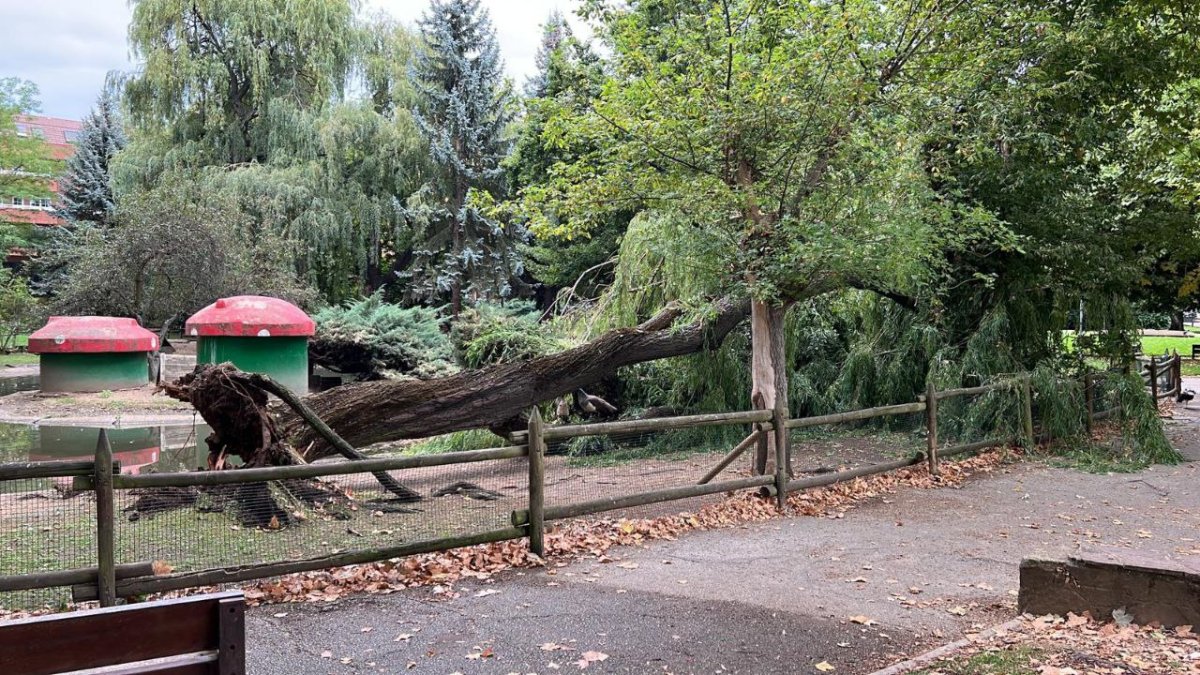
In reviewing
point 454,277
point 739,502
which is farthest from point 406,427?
point 454,277

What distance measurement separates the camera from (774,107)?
7.75 meters

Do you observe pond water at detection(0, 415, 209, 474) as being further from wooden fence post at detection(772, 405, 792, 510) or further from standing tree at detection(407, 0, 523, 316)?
standing tree at detection(407, 0, 523, 316)

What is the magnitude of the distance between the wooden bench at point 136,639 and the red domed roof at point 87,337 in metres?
21.7

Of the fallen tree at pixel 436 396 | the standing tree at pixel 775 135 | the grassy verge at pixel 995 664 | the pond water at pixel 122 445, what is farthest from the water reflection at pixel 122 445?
the grassy verge at pixel 995 664

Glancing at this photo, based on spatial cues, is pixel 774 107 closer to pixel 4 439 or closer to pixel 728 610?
pixel 728 610

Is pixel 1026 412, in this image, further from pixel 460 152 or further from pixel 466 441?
pixel 460 152

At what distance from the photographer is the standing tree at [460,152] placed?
30.1 m

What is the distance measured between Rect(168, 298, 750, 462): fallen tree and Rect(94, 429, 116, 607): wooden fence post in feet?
8.61

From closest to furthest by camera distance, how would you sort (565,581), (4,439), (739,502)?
1. (565,581)
2. (739,502)
3. (4,439)

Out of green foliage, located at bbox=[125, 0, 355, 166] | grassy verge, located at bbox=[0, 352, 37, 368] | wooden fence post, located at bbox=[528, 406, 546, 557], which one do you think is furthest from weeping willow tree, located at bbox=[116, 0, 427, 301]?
wooden fence post, located at bbox=[528, 406, 546, 557]

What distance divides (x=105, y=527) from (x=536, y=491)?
110 inches

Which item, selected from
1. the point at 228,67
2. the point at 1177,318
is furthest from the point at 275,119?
the point at 1177,318

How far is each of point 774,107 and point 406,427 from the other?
501 cm

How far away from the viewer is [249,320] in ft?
63.6
